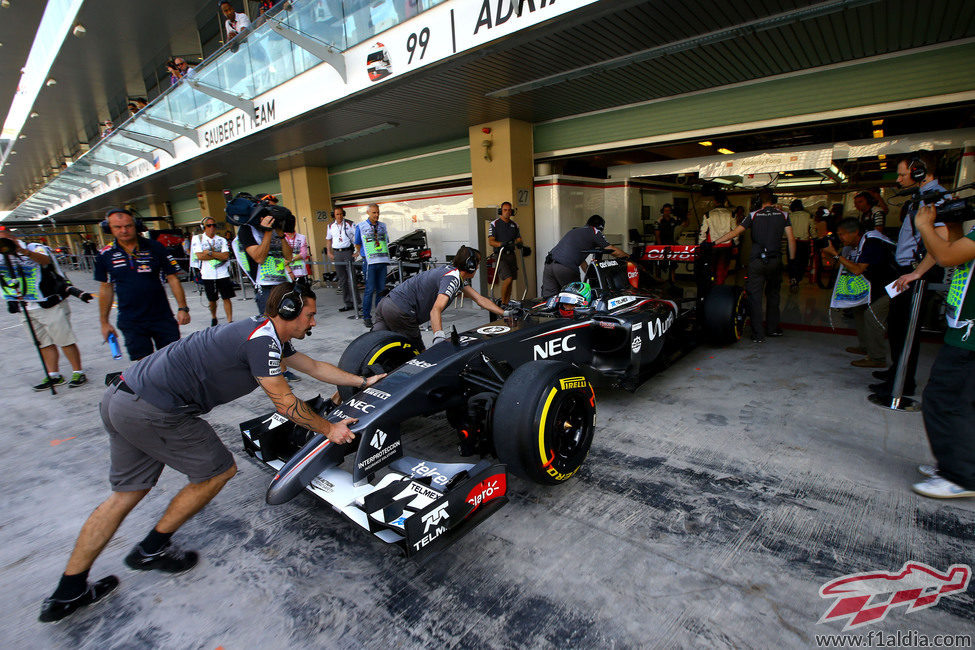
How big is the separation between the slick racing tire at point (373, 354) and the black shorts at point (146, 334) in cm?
190

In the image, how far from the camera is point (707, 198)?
1438cm

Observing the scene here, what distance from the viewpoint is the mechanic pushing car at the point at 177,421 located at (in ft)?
6.95

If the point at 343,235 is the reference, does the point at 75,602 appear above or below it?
below

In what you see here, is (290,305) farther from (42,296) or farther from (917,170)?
(42,296)

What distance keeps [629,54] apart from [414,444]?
5269mm

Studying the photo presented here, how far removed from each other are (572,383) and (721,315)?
3.46 metres

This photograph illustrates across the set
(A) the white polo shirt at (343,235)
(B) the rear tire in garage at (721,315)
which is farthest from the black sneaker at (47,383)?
(B) the rear tire in garage at (721,315)

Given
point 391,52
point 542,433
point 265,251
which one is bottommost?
point 542,433

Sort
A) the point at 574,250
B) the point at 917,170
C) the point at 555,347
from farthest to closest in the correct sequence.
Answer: the point at 574,250 → the point at 555,347 → the point at 917,170

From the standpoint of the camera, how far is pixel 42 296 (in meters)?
5.08

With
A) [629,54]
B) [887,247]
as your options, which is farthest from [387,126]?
[887,247]

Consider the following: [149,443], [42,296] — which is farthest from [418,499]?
[42,296]

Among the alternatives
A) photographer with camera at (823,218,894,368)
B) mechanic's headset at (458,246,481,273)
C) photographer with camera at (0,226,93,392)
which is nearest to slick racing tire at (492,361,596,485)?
mechanic's headset at (458,246,481,273)

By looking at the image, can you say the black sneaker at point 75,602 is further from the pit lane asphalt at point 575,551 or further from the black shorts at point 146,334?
the black shorts at point 146,334
